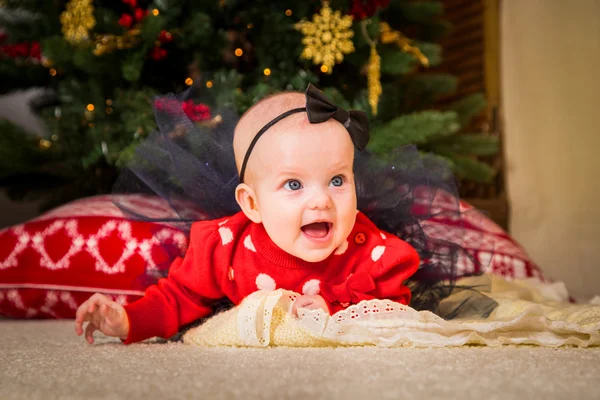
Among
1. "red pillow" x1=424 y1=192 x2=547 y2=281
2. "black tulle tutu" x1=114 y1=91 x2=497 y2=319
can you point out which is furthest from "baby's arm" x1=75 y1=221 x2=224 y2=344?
"red pillow" x1=424 y1=192 x2=547 y2=281

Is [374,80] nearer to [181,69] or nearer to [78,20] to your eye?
[181,69]

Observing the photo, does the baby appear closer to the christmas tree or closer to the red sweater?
the red sweater

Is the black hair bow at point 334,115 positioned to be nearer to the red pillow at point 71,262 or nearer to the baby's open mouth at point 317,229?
the baby's open mouth at point 317,229

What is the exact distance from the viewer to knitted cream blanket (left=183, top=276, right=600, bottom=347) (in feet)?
2.77

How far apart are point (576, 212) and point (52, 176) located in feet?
5.50

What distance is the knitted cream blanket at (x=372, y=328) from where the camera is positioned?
845 mm

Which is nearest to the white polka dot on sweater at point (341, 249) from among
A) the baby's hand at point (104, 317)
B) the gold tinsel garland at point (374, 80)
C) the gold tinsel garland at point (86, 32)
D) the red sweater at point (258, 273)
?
the red sweater at point (258, 273)

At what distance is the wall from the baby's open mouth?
1.23m

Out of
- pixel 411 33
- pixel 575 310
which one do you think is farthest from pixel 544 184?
pixel 575 310

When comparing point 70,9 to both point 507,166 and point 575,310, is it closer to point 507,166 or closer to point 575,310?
point 575,310

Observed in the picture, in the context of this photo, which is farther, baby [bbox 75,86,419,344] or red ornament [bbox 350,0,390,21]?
red ornament [bbox 350,0,390,21]

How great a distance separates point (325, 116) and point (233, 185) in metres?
0.25

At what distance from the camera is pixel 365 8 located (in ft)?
5.44

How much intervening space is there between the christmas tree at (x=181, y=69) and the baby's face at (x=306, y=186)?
0.47 m
